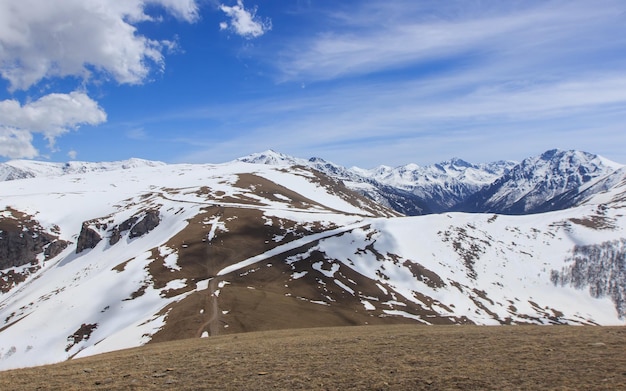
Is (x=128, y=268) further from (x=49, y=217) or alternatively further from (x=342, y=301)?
(x=49, y=217)

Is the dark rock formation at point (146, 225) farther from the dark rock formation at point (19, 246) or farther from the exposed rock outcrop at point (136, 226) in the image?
the dark rock formation at point (19, 246)

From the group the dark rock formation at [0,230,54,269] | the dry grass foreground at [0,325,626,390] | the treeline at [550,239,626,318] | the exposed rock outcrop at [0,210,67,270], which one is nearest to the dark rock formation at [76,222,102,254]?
the exposed rock outcrop at [0,210,67,270]

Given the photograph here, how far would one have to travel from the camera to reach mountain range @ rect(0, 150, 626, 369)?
69.2 m

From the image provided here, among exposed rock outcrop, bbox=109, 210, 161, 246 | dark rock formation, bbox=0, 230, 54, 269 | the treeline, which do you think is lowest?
the treeline

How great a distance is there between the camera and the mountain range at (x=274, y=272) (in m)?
69.2

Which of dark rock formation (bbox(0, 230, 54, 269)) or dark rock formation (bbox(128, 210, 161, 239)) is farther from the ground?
dark rock formation (bbox(128, 210, 161, 239))

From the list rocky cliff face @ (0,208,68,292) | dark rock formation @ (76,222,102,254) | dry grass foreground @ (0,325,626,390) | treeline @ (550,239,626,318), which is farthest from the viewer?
dark rock formation @ (76,222,102,254)

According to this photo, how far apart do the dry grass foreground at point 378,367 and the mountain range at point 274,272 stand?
34.2 metres

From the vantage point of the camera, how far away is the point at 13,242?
145375 mm

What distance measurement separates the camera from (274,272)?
303 ft

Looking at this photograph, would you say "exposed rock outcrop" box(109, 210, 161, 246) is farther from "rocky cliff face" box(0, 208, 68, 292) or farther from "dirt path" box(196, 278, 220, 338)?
"dirt path" box(196, 278, 220, 338)

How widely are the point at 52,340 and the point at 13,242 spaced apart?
98.9 m

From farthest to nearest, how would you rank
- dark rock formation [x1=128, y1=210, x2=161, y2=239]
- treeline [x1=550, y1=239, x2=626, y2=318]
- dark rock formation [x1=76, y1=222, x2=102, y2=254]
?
1. dark rock formation [x1=76, y1=222, x2=102, y2=254]
2. dark rock formation [x1=128, y1=210, x2=161, y2=239]
3. treeline [x1=550, y1=239, x2=626, y2=318]

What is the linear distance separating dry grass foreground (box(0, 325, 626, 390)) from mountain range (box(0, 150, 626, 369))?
34.2 metres
